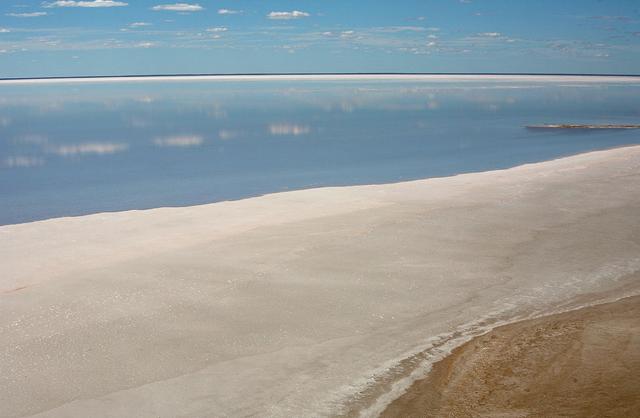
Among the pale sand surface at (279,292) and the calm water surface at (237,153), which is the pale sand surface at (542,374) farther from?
A: the calm water surface at (237,153)

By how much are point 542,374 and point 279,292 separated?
2501 mm

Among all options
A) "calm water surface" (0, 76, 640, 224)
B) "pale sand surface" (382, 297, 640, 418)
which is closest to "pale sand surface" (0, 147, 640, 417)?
"pale sand surface" (382, 297, 640, 418)

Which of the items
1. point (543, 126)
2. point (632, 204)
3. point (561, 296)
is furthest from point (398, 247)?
point (543, 126)

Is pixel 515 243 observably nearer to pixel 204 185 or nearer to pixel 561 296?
pixel 561 296

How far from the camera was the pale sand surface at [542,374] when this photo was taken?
14.5 feet

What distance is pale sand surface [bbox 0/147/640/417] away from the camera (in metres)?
4.75

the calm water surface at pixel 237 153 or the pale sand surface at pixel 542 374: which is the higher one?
the pale sand surface at pixel 542 374

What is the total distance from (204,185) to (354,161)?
455 centimetres

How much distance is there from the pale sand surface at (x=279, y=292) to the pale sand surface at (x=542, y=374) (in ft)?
0.73

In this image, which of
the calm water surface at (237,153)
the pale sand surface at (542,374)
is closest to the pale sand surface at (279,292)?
the pale sand surface at (542,374)

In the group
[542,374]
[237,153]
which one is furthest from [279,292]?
[237,153]

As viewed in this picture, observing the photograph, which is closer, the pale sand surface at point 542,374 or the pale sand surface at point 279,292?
the pale sand surface at point 542,374

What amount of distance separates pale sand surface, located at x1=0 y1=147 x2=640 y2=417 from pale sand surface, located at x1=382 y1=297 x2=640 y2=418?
0.22 m

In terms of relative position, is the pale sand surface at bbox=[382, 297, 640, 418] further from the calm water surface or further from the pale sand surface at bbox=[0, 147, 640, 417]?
the calm water surface
